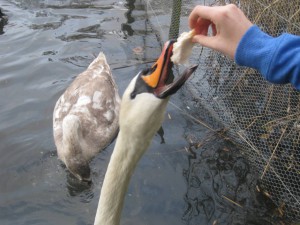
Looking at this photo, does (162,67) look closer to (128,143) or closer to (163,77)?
(163,77)

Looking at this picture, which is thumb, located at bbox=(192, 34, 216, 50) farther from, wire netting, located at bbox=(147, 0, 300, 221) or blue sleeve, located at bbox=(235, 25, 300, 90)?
wire netting, located at bbox=(147, 0, 300, 221)

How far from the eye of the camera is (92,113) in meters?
6.38

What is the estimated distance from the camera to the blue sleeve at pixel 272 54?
86.4 inches

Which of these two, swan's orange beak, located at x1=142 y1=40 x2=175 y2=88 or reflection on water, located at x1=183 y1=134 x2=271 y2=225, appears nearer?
swan's orange beak, located at x1=142 y1=40 x2=175 y2=88

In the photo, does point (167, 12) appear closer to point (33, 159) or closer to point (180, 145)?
point (180, 145)

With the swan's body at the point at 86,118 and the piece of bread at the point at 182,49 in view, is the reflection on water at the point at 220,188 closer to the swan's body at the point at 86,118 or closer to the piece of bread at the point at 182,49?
the swan's body at the point at 86,118

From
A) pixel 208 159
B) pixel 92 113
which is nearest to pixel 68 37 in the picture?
pixel 92 113

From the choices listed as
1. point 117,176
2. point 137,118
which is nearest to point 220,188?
point 117,176

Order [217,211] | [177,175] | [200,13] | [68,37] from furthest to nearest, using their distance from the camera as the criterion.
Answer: [68,37]
[177,175]
[217,211]
[200,13]

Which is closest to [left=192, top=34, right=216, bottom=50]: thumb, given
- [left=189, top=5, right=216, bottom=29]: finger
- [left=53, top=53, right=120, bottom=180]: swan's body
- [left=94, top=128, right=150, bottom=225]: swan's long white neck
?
[left=189, top=5, right=216, bottom=29]: finger

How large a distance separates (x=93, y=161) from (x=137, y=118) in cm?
336

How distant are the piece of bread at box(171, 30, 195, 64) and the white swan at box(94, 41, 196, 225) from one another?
3cm

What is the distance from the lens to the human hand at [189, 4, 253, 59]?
217 centimetres

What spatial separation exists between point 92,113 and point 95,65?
1.11m
